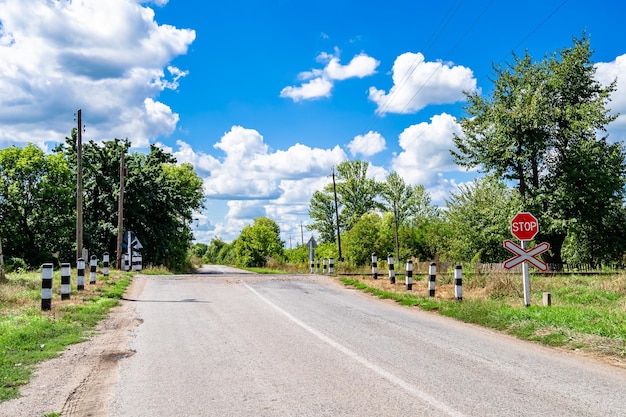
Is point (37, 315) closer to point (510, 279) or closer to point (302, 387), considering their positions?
point (302, 387)

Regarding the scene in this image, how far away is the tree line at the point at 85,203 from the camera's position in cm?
3878

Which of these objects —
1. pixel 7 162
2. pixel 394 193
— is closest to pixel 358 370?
pixel 7 162

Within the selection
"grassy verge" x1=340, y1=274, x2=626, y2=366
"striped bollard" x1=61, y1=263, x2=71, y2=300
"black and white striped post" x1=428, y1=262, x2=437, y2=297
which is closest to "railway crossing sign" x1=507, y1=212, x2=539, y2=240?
"grassy verge" x1=340, y1=274, x2=626, y2=366

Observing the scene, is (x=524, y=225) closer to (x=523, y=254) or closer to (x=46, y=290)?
(x=523, y=254)

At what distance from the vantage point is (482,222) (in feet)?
125

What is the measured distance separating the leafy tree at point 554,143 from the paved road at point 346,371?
26.6 metres

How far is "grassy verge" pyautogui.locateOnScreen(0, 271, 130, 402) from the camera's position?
617cm

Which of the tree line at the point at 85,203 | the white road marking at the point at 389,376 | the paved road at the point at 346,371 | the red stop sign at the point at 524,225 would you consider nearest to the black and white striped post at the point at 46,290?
the paved road at the point at 346,371

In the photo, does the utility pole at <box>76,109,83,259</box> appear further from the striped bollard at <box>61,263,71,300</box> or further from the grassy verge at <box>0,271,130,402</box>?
the striped bollard at <box>61,263,71,300</box>

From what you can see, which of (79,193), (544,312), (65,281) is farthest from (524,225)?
(79,193)

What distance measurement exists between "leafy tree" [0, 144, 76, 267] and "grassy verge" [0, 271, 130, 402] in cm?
2898

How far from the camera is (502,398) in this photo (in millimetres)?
4859

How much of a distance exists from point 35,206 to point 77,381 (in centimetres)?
4218

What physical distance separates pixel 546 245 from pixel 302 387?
8139mm
